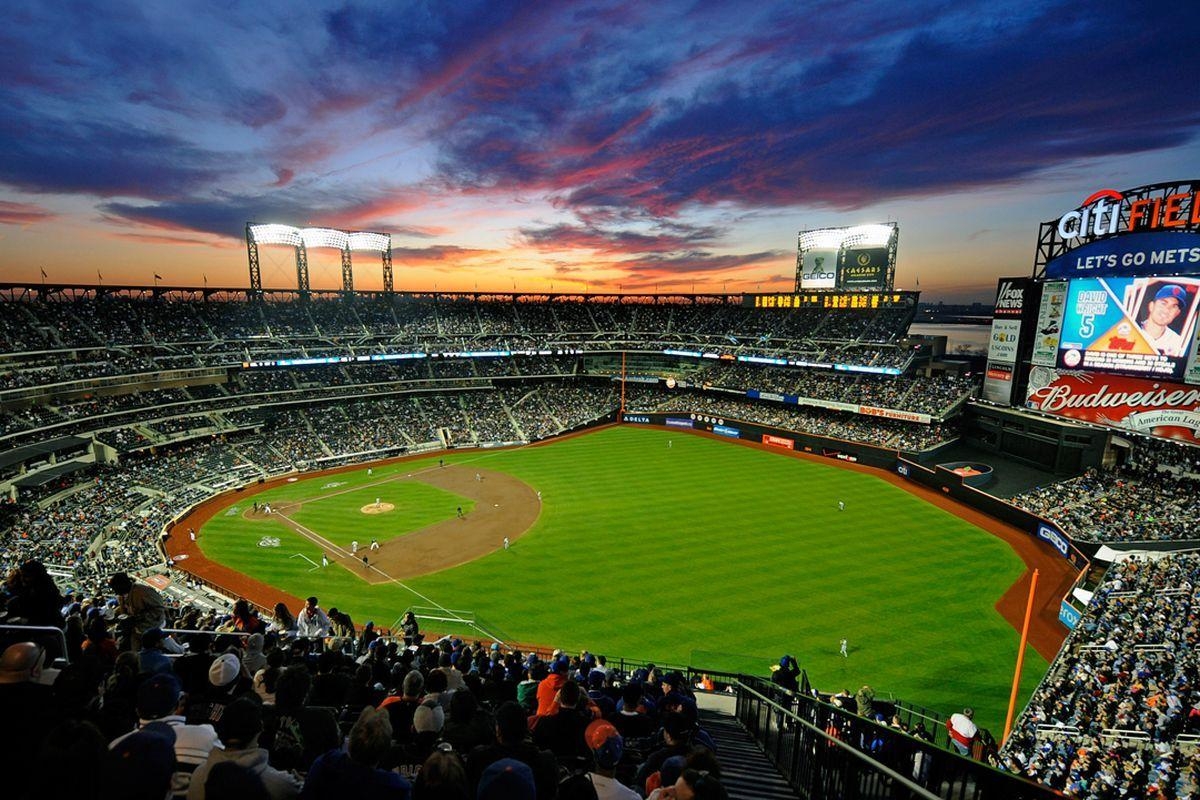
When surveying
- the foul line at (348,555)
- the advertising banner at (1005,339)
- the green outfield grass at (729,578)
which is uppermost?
the advertising banner at (1005,339)

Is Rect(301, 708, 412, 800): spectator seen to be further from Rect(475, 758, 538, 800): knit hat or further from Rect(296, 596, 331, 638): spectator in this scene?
Rect(296, 596, 331, 638): spectator

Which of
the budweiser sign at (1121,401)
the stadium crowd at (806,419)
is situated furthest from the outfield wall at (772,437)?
the budweiser sign at (1121,401)

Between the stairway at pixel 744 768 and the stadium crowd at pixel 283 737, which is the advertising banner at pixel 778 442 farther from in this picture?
the stadium crowd at pixel 283 737

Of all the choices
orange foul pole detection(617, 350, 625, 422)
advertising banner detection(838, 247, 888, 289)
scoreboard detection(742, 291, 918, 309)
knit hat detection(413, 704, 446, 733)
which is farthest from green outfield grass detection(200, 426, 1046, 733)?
advertising banner detection(838, 247, 888, 289)

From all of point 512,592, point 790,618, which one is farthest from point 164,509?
point 790,618

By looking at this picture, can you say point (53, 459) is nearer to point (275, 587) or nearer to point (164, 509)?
point (164, 509)

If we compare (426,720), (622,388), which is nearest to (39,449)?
(426,720)
